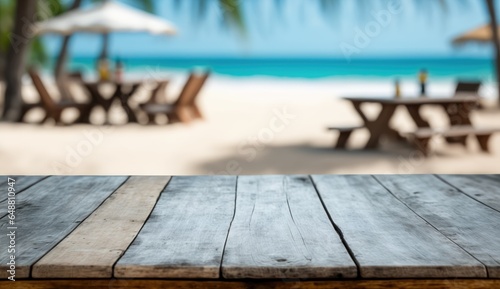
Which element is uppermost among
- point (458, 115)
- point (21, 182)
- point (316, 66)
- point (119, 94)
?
point (21, 182)

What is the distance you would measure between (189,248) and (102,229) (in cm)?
26

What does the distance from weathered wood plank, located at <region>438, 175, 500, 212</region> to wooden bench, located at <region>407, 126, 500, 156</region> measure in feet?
13.1

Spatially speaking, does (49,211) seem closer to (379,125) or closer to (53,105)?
(379,125)

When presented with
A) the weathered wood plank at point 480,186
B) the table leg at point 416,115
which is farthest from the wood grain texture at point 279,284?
the table leg at point 416,115

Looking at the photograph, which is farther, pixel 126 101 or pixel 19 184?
pixel 126 101

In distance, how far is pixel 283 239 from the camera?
1.48 m

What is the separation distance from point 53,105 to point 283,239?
770cm

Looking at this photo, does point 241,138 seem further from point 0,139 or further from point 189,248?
point 189,248

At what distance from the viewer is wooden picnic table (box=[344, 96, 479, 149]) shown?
6.51 metres

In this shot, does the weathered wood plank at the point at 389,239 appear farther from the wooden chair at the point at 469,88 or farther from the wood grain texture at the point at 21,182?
the wooden chair at the point at 469,88

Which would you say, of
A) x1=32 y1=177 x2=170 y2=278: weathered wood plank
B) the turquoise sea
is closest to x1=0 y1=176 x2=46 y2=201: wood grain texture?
x1=32 y1=177 x2=170 y2=278: weathered wood plank

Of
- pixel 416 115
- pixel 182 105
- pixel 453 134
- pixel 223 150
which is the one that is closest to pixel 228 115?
pixel 182 105

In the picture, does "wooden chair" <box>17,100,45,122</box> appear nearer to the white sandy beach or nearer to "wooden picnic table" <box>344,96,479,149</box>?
the white sandy beach

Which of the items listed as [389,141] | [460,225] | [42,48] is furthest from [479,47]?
[42,48]
